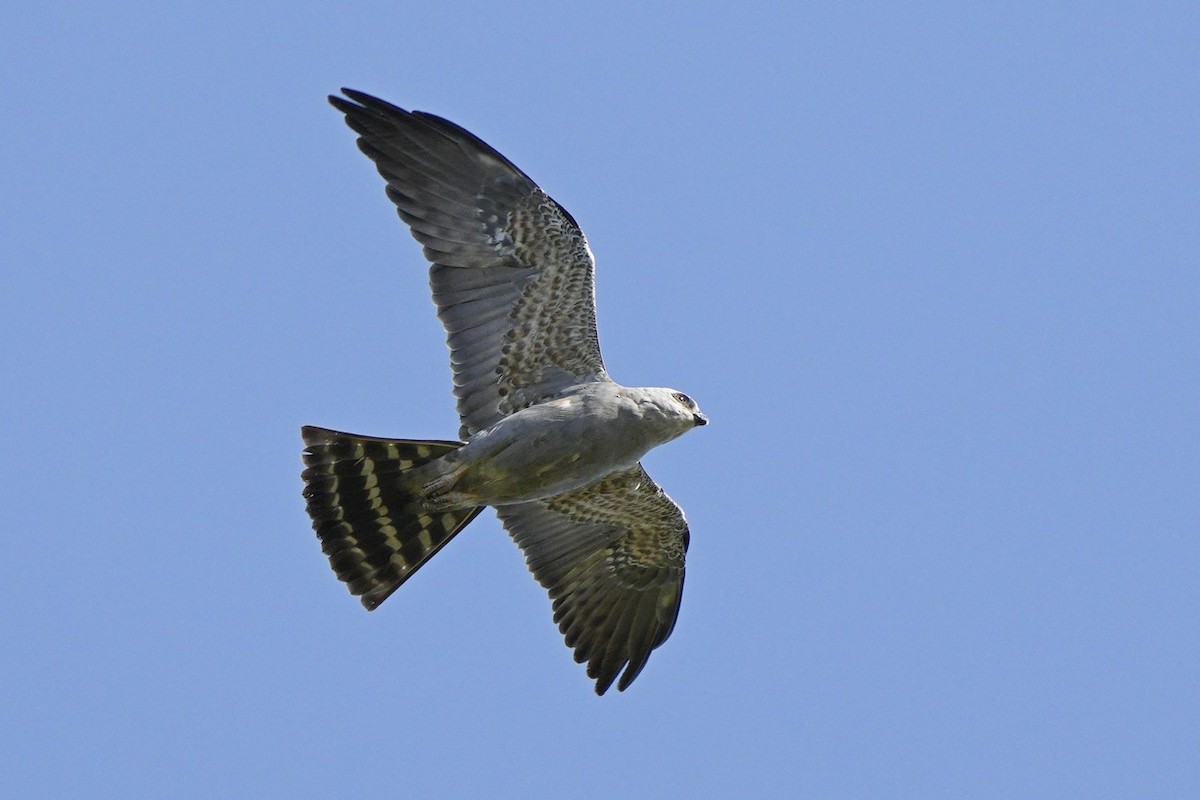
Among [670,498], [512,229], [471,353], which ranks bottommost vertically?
[670,498]

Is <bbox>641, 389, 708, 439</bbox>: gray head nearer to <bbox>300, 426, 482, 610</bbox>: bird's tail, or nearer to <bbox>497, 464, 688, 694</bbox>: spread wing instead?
<bbox>497, 464, 688, 694</bbox>: spread wing

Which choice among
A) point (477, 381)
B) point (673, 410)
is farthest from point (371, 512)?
point (673, 410)

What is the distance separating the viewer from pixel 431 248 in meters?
14.9

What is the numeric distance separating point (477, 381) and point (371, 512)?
55.8 inches

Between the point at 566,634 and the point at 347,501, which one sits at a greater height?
the point at 347,501

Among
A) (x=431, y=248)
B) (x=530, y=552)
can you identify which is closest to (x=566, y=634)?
(x=530, y=552)

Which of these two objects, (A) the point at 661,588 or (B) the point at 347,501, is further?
(A) the point at 661,588

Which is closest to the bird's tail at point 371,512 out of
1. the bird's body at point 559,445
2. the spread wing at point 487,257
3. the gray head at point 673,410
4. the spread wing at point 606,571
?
the bird's body at point 559,445

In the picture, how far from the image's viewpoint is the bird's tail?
47.8 ft

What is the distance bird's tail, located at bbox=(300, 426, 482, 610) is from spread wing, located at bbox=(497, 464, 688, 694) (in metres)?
1.10

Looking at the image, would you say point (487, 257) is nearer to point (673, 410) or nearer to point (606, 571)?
point (673, 410)

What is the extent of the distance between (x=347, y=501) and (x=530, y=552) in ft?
6.65

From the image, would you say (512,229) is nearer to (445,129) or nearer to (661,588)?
(445,129)

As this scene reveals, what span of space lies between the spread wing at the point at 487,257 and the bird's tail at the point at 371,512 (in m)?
0.67
